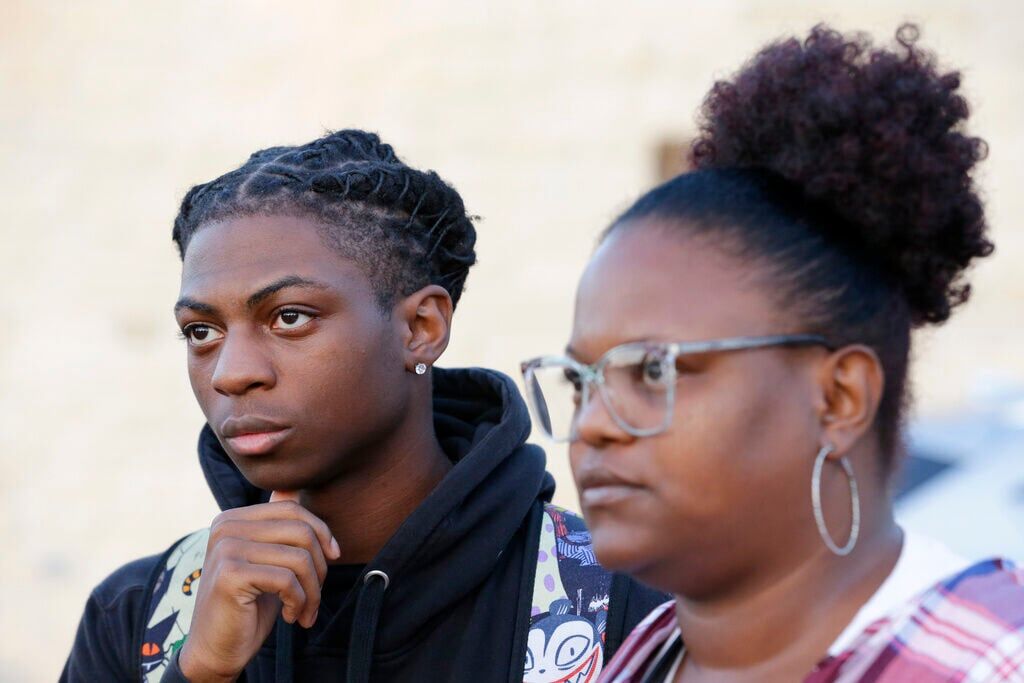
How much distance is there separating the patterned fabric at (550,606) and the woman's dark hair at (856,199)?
38.5 inches

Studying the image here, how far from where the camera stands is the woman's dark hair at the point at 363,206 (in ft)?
9.80

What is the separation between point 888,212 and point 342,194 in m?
1.40

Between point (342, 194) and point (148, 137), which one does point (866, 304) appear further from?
point (148, 137)

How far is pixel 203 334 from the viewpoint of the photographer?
9.59 ft

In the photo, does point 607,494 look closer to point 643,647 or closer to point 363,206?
point 643,647

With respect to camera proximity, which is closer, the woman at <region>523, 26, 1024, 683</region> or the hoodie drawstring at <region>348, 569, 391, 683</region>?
the woman at <region>523, 26, 1024, 683</region>

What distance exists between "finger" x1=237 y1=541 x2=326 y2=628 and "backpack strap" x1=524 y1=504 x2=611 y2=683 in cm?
46

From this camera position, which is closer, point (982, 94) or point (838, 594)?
point (838, 594)

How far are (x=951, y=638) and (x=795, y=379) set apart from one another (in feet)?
1.30

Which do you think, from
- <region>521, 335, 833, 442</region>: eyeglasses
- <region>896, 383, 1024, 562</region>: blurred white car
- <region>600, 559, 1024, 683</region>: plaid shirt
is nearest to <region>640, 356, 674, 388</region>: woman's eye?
<region>521, 335, 833, 442</region>: eyeglasses

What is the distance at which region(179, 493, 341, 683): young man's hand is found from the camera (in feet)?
8.64

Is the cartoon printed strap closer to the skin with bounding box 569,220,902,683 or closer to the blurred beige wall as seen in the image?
the skin with bounding box 569,220,902,683

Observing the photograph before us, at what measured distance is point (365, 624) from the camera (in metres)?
2.85

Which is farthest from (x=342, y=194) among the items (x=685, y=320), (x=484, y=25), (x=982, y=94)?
(x=982, y=94)
